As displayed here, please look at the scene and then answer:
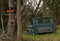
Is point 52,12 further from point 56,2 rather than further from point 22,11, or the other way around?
point 22,11

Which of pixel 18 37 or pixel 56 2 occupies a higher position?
pixel 56 2

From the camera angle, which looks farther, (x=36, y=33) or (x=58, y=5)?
(x=58, y=5)

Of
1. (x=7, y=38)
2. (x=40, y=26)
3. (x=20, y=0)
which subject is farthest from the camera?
(x=40, y=26)

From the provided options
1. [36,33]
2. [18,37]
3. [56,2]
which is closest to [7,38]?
[18,37]

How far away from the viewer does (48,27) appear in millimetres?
14953

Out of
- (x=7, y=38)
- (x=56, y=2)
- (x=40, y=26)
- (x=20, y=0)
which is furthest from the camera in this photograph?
(x=56, y=2)

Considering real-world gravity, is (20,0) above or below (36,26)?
above

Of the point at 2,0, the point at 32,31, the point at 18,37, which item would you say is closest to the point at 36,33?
the point at 32,31

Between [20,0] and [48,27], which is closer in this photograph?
[20,0]

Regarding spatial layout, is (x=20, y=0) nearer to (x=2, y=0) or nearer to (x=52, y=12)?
(x=2, y=0)

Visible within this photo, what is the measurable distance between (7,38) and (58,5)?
14225 mm

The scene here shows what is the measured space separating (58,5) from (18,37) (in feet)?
48.1

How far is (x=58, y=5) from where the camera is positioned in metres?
24.2

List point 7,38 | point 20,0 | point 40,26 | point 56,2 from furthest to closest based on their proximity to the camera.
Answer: point 56,2, point 40,26, point 7,38, point 20,0
